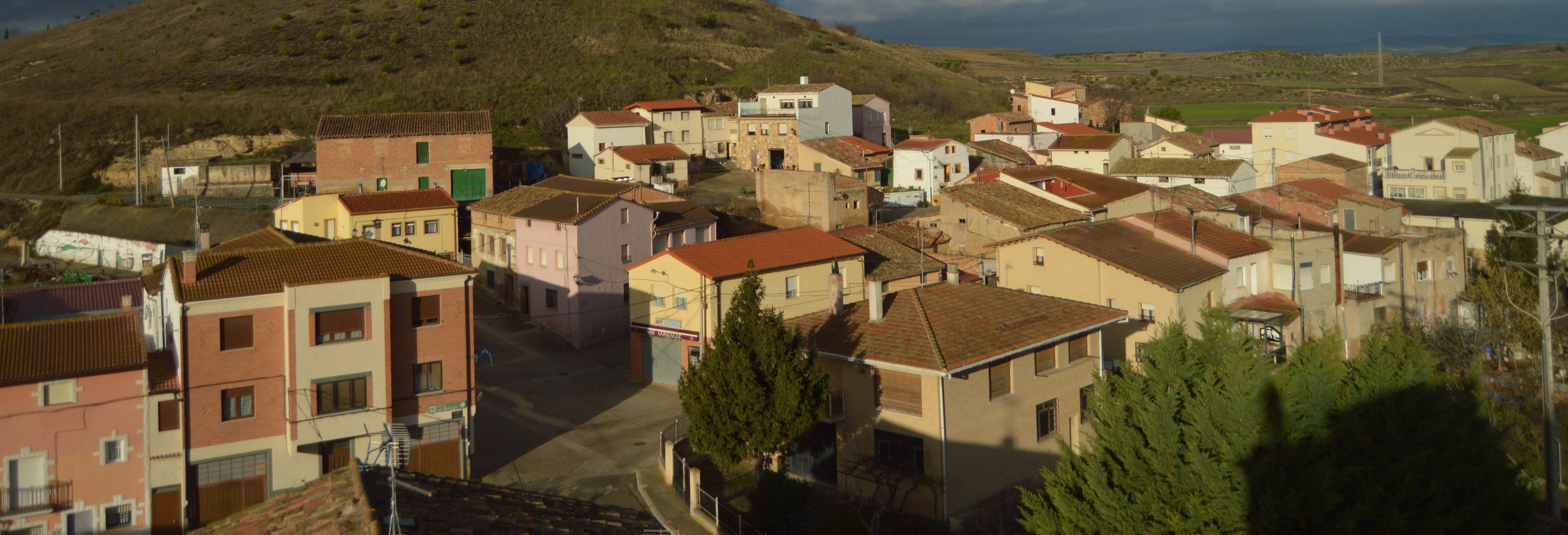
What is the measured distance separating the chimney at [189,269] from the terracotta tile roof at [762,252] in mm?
11556

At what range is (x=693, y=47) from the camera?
86.3 metres

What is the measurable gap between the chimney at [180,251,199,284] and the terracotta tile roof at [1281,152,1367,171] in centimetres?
5044

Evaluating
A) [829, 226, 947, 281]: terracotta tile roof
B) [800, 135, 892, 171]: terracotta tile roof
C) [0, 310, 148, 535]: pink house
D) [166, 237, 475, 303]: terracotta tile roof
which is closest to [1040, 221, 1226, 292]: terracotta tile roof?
[829, 226, 947, 281]: terracotta tile roof

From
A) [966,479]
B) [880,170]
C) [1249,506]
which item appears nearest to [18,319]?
[966,479]

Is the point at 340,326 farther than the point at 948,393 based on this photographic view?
Yes

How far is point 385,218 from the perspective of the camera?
39.5 meters

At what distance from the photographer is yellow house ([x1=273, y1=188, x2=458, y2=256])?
39.3 metres

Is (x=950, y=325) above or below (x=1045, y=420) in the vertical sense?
above

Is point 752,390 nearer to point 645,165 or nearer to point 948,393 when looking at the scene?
point 948,393

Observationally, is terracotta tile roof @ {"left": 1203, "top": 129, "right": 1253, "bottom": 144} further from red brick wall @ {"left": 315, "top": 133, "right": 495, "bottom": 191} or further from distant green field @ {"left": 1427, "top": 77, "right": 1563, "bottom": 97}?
distant green field @ {"left": 1427, "top": 77, "right": 1563, "bottom": 97}

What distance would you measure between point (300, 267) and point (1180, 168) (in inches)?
1583

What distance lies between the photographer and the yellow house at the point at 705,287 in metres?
28.3

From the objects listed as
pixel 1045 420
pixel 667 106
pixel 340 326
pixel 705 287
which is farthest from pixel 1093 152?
pixel 340 326

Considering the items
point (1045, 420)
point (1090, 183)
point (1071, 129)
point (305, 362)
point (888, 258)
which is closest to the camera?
point (305, 362)
